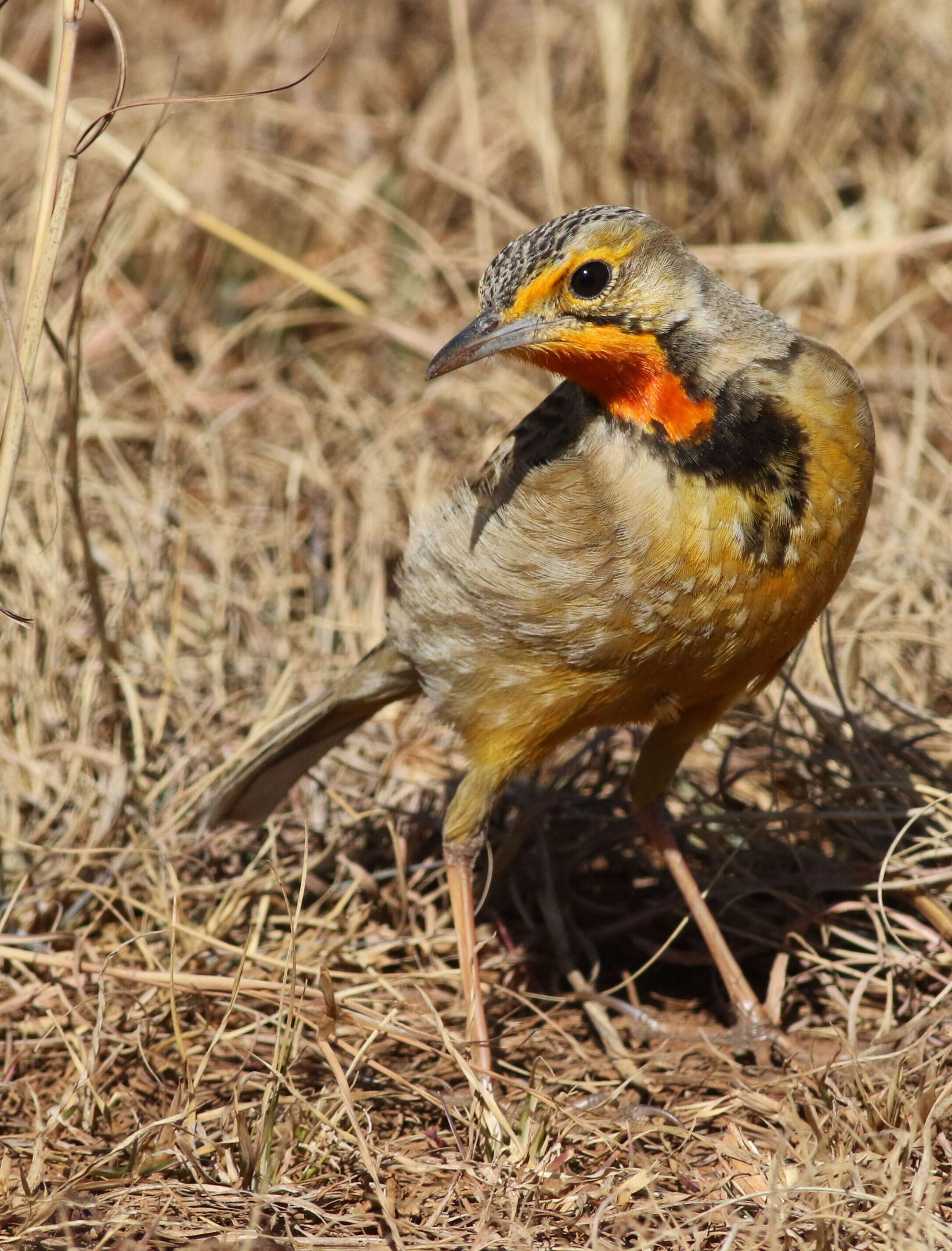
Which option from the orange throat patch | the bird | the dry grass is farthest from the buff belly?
the dry grass

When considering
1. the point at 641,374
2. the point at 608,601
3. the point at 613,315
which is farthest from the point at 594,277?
the point at 608,601

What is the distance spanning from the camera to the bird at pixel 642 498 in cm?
359

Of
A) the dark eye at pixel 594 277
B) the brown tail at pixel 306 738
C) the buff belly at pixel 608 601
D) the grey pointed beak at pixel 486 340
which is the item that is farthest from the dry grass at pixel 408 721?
the dark eye at pixel 594 277

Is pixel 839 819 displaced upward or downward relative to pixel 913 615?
downward

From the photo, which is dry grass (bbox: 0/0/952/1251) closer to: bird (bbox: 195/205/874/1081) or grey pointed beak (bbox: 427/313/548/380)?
bird (bbox: 195/205/874/1081)

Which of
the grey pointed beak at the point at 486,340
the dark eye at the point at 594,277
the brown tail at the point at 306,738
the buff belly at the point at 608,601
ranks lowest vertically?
the brown tail at the point at 306,738

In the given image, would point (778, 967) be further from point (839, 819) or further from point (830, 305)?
point (830, 305)

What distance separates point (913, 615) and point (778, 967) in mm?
Answer: 1367

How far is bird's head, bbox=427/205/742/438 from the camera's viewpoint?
3623mm

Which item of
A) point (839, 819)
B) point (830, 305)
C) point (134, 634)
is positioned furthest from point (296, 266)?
point (839, 819)

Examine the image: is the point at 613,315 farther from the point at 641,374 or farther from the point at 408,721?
the point at 408,721

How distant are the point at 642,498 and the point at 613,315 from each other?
1.55 feet

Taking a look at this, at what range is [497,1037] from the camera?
14.1 ft

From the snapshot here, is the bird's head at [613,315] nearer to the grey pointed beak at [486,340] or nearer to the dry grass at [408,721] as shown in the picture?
the grey pointed beak at [486,340]
